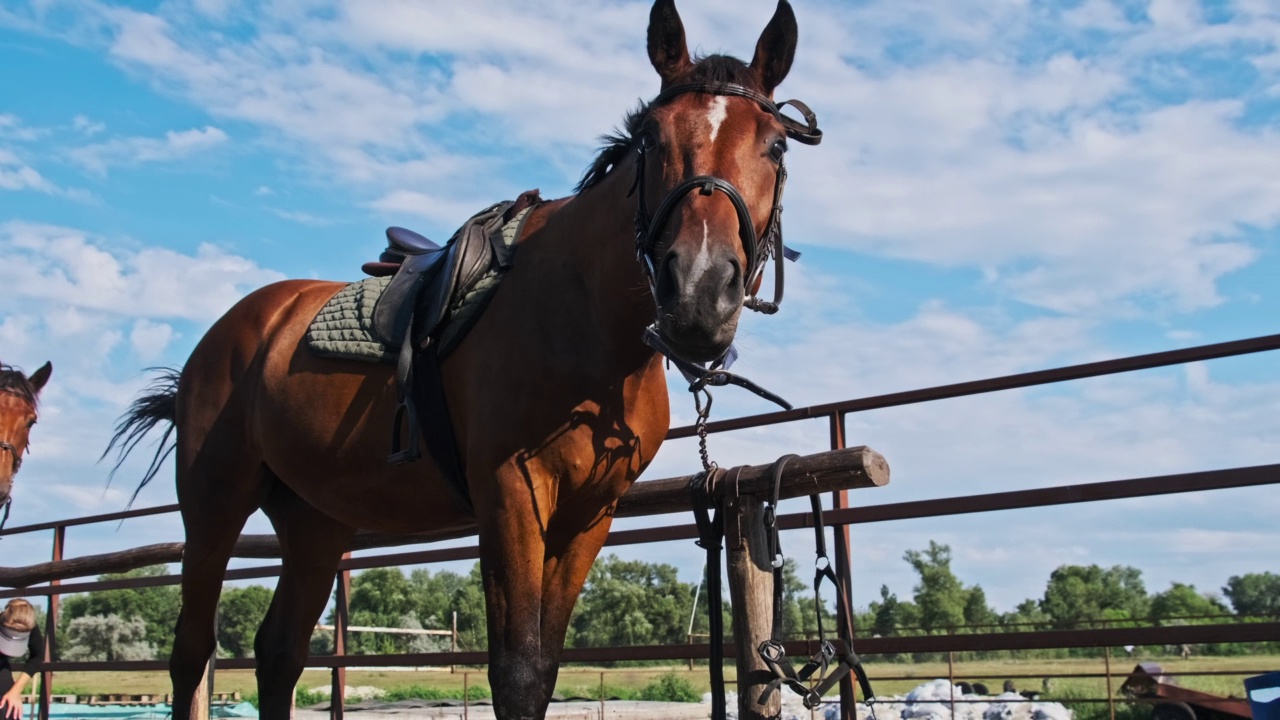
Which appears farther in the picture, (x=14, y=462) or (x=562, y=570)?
(x=14, y=462)

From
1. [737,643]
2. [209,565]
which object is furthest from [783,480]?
[209,565]

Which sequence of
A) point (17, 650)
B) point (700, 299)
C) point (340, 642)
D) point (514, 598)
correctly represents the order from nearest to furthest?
1. point (700, 299)
2. point (514, 598)
3. point (340, 642)
4. point (17, 650)

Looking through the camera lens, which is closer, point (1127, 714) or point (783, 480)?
point (783, 480)

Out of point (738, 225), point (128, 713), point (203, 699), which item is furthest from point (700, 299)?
point (128, 713)

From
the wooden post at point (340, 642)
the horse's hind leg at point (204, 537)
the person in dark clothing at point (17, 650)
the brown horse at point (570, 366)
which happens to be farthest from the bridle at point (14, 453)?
the brown horse at point (570, 366)

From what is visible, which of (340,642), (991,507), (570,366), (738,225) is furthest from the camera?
(340,642)

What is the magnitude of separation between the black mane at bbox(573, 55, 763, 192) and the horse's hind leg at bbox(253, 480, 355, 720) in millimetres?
2043

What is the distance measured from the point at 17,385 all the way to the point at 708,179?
5.45 meters

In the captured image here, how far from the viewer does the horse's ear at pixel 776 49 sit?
2785mm

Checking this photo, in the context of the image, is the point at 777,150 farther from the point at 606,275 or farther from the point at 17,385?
the point at 17,385

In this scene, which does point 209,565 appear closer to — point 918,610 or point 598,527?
point 598,527

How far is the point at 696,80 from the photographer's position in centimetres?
269

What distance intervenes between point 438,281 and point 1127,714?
913 cm

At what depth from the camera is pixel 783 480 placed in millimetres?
3326
